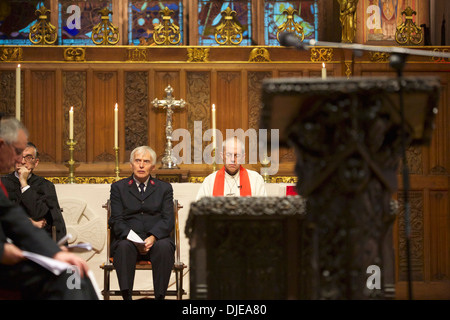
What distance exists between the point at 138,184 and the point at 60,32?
8.93 feet

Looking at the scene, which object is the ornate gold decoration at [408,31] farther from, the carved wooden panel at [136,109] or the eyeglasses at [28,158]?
the eyeglasses at [28,158]

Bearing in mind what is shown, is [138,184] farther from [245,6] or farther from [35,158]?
[245,6]

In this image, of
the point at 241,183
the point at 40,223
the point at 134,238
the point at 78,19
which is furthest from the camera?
the point at 78,19

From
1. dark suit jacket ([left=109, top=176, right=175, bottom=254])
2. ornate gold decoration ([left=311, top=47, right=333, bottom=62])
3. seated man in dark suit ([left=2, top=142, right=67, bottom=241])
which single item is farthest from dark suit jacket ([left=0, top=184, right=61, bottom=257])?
ornate gold decoration ([left=311, top=47, right=333, bottom=62])

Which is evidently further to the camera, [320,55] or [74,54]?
[320,55]

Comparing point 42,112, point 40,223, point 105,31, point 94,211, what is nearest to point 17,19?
point 105,31

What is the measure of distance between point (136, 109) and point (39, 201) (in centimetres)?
172

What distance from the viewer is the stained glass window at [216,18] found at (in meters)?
8.04

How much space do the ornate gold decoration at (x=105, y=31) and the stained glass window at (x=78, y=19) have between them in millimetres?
570

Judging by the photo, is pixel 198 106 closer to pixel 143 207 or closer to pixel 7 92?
pixel 143 207

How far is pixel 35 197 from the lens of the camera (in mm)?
6039

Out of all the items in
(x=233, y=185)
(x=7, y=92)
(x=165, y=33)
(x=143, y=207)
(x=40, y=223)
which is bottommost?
(x=40, y=223)

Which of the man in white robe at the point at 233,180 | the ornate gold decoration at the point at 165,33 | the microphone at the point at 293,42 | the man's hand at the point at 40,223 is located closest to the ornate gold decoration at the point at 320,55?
the ornate gold decoration at the point at 165,33

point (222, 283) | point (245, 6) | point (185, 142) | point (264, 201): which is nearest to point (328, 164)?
point (264, 201)
